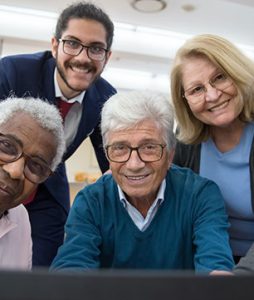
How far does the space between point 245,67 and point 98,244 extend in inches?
29.5

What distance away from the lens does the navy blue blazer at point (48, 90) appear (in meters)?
1.55

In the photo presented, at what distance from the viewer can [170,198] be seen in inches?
43.3

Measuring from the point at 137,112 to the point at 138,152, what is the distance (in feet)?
0.39

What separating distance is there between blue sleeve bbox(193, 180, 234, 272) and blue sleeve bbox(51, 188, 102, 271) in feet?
0.93

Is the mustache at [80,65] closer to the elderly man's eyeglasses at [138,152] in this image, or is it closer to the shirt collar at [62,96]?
the shirt collar at [62,96]

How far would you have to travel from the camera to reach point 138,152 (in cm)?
107

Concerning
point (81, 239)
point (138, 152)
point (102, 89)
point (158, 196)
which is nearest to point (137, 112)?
point (138, 152)

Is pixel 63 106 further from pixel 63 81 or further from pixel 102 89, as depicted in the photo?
pixel 102 89

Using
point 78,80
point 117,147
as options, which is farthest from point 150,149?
point 78,80

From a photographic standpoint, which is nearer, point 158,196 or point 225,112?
point 158,196

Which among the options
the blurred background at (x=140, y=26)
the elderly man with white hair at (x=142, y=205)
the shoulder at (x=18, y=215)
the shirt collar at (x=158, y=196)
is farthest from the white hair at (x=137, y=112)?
the blurred background at (x=140, y=26)

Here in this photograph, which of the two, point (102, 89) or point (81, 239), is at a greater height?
point (102, 89)

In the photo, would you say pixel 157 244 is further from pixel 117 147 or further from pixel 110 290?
pixel 110 290

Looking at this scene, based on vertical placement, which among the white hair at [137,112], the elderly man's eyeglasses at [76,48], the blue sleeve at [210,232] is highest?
the elderly man's eyeglasses at [76,48]
